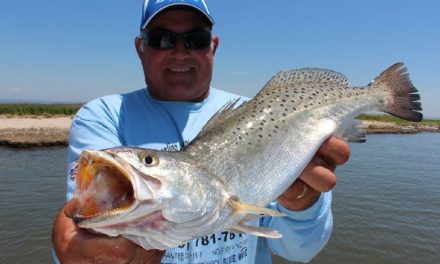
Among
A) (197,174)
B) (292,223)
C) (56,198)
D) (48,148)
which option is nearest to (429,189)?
(56,198)

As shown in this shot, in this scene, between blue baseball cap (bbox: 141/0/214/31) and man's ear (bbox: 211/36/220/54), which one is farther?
man's ear (bbox: 211/36/220/54)

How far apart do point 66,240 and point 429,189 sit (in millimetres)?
21564

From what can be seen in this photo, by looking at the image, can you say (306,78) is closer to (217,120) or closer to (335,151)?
(335,151)

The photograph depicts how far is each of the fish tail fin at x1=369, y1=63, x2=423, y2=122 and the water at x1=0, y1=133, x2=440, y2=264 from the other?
27.0 feet

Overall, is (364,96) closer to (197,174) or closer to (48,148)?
(197,174)

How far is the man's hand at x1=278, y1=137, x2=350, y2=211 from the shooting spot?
2.79 m

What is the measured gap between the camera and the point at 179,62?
3578 millimetres

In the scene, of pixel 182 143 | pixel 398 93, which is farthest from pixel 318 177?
pixel 398 93

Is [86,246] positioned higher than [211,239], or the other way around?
[86,246]

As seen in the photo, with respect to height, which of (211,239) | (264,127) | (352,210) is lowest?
(352,210)

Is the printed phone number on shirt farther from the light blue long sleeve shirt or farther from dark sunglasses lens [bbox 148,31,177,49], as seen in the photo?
dark sunglasses lens [bbox 148,31,177,49]

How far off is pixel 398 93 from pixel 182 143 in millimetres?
2213

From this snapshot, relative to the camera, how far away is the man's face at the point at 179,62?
3.55 m

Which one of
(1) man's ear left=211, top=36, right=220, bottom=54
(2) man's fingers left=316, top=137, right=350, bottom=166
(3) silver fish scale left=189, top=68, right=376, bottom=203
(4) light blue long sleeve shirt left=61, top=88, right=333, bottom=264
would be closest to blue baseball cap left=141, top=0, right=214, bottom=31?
(1) man's ear left=211, top=36, right=220, bottom=54
